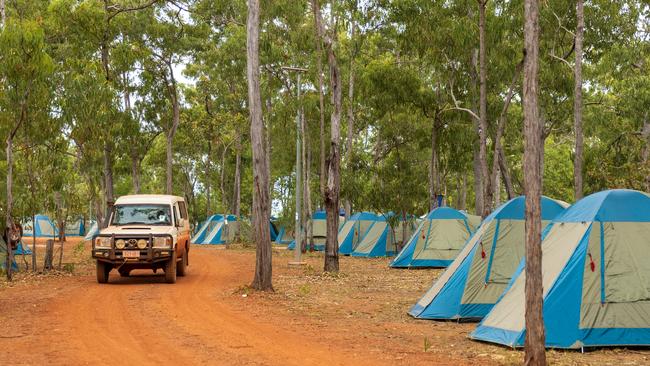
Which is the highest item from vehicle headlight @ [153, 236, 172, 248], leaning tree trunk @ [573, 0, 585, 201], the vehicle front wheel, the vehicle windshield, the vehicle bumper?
leaning tree trunk @ [573, 0, 585, 201]

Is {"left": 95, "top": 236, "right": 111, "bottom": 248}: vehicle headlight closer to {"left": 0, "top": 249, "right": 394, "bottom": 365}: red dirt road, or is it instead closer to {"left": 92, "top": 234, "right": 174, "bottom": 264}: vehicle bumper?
{"left": 92, "top": 234, "right": 174, "bottom": 264}: vehicle bumper

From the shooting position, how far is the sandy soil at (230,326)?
938cm

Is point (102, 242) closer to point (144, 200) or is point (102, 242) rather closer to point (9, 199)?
point (144, 200)

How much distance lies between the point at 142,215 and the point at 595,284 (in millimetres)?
12268

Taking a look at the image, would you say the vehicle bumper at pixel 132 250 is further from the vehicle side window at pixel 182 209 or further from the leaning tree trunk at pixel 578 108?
the leaning tree trunk at pixel 578 108

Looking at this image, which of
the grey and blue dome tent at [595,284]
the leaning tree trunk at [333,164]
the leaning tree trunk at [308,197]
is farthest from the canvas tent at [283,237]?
the grey and blue dome tent at [595,284]

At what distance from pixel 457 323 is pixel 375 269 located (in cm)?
1250

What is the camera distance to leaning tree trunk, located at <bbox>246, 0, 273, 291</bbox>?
17.0 m

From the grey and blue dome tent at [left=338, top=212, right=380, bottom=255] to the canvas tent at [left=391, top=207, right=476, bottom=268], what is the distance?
25.3 ft

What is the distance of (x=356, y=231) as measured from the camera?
113 ft

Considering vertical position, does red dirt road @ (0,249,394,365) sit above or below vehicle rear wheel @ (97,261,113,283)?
below

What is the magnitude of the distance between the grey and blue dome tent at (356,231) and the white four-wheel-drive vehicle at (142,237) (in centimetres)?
1451

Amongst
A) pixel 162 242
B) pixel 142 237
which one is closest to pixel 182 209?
pixel 162 242

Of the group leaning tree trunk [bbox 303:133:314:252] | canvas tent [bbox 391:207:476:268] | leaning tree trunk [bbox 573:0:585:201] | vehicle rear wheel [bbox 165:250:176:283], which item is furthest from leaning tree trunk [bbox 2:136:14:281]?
leaning tree trunk [bbox 303:133:314:252]
